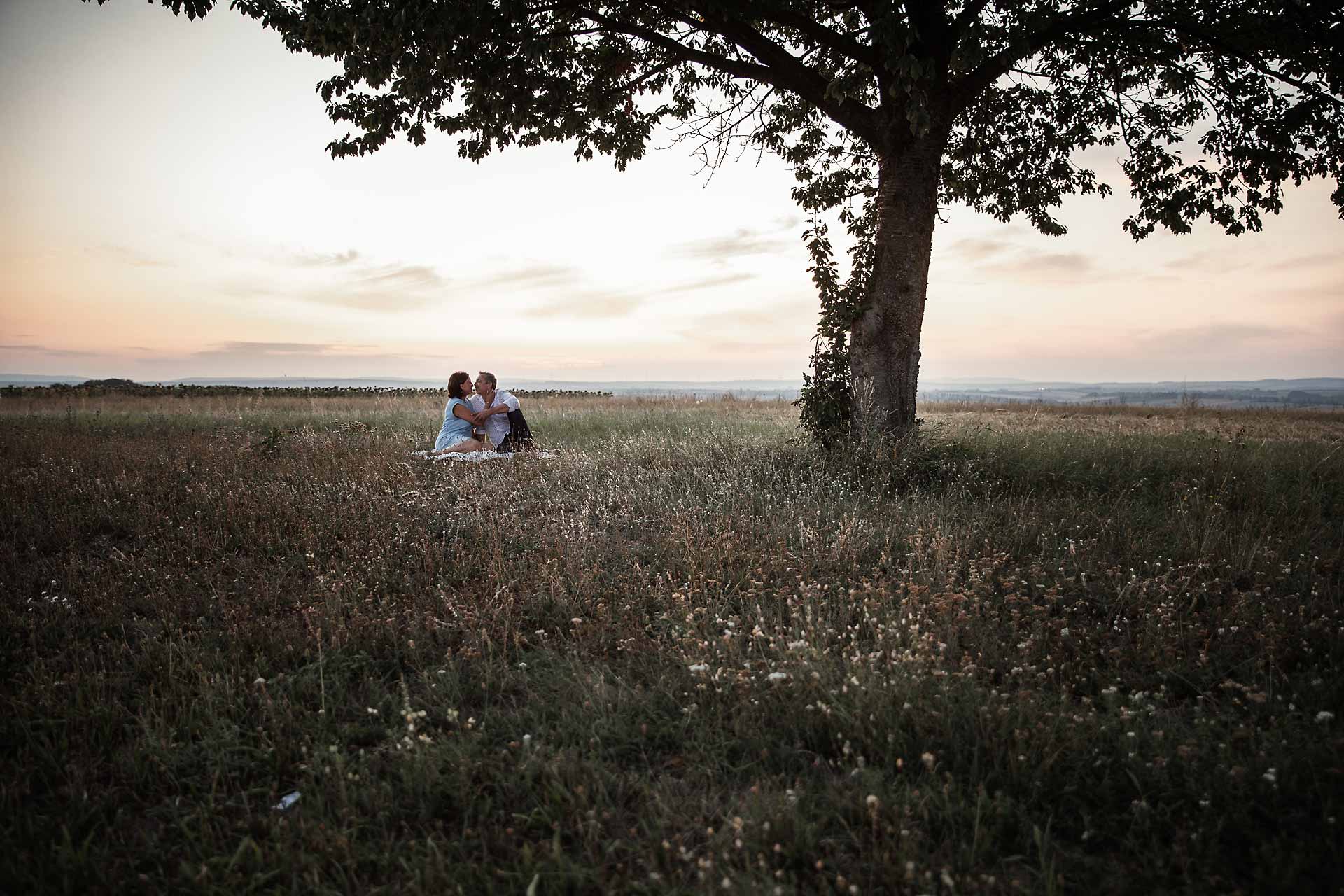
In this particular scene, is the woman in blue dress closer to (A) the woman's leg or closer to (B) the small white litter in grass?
(A) the woman's leg

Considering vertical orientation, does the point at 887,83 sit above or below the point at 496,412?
above

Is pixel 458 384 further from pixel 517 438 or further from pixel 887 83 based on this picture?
pixel 887 83

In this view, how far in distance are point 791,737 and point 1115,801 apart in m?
1.37

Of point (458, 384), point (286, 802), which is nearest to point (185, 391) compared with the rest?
point (458, 384)

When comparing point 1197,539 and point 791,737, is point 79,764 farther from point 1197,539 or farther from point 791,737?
point 1197,539

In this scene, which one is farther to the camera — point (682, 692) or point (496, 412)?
point (496, 412)

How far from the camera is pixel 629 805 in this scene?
286cm

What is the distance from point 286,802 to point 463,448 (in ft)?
29.0

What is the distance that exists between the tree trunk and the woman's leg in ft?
21.5

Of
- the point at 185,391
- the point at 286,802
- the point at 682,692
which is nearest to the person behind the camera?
the point at 286,802

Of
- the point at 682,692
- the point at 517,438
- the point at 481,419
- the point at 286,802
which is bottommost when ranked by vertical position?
the point at 286,802

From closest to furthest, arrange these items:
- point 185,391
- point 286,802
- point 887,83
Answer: point 286,802 → point 887,83 → point 185,391

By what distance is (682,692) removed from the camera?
3.60 meters

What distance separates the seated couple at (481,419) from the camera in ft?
38.2
